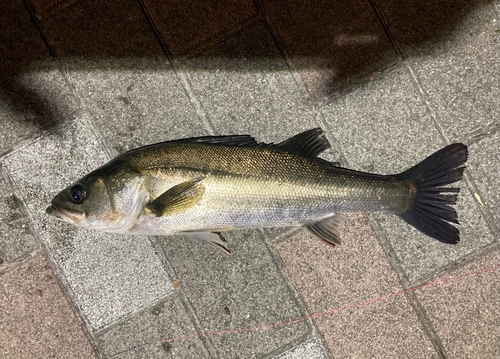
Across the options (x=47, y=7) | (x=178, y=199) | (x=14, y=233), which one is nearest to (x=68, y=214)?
(x=178, y=199)

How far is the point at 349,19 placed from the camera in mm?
3725

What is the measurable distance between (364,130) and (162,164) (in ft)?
6.15

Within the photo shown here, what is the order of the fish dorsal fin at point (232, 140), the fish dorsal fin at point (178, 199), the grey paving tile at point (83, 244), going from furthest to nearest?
the grey paving tile at point (83, 244) < the fish dorsal fin at point (232, 140) < the fish dorsal fin at point (178, 199)

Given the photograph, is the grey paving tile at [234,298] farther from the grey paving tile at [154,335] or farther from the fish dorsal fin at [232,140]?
the fish dorsal fin at [232,140]

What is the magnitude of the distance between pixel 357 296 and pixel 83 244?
8.40ft

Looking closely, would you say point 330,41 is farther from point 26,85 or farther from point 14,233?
point 14,233

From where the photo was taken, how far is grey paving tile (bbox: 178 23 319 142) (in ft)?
12.1

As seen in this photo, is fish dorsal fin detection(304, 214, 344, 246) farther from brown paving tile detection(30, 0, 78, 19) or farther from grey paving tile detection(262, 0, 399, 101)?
brown paving tile detection(30, 0, 78, 19)

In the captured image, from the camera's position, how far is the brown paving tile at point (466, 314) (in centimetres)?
368

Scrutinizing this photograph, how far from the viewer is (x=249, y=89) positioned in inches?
146

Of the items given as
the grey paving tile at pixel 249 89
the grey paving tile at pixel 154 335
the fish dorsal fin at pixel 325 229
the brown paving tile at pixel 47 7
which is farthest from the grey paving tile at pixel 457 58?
the brown paving tile at pixel 47 7

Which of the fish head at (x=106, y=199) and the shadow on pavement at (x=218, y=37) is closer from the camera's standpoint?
the fish head at (x=106, y=199)

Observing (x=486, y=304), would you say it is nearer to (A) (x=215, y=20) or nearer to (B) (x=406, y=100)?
(B) (x=406, y=100)

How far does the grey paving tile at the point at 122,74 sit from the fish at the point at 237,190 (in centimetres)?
60
